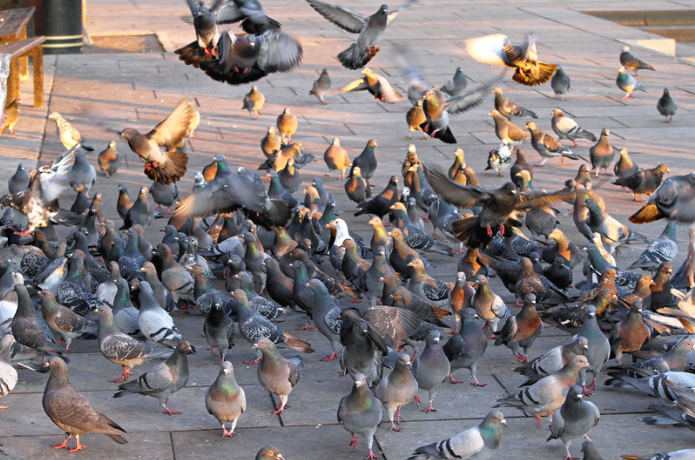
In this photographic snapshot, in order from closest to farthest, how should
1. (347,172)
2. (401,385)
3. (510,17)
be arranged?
(401,385) → (347,172) → (510,17)

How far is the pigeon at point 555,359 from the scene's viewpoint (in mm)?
6910

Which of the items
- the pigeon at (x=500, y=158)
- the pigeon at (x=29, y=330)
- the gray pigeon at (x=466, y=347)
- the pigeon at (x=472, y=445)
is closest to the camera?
the pigeon at (x=472, y=445)

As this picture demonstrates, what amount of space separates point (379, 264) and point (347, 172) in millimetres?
5031

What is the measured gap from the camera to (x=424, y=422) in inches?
269

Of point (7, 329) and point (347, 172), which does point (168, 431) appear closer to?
point (7, 329)

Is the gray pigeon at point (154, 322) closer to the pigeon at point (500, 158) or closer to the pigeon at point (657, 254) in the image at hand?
the pigeon at point (657, 254)

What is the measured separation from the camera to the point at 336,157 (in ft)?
42.3

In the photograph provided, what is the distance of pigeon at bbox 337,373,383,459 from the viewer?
20.2 ft

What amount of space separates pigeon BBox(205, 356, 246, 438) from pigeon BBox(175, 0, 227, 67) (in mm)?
3851

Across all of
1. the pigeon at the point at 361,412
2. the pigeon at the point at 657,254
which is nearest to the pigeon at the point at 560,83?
the pigeon at the point at 657,254

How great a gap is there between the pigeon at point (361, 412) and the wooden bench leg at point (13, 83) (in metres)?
11.1

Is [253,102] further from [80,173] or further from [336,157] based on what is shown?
[80,173]

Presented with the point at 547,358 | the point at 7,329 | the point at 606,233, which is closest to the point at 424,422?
the point at 547,358

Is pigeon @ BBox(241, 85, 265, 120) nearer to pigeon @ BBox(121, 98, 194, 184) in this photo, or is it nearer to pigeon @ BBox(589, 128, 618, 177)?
pigeon @ BBox(589, 128, 618, 177)
